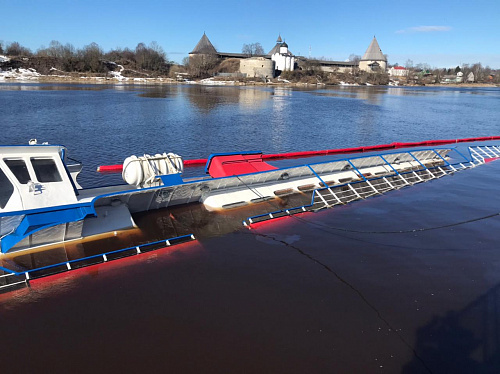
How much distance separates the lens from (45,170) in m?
11.6

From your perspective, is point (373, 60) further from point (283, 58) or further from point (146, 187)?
point (146, 187)

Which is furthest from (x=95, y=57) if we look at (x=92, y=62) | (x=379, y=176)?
(x=379, y=176)

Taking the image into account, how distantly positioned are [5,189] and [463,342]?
14393 mm

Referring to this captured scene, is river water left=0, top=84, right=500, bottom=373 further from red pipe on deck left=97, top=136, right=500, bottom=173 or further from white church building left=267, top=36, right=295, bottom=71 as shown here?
white church building left=267, top=36, right=295, bottom=71

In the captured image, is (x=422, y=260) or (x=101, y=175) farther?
(x=101, y=175)

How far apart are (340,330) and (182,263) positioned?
5.56m

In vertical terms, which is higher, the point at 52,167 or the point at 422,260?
the point at 52,167

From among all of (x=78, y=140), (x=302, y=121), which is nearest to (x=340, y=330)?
(x=78, y=140)

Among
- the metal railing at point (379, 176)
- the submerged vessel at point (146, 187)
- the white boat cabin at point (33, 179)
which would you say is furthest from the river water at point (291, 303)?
the white boat cabin at point (33, 179)

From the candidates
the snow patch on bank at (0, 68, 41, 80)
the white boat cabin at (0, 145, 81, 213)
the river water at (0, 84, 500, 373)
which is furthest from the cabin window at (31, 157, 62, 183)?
the snow patch on bank at (0, 68, 41, 80)

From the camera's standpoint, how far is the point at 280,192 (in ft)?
59.3

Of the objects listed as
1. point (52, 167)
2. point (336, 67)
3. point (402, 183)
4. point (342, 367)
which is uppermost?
point (336, 67)

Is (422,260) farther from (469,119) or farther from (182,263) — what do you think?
(469,119)

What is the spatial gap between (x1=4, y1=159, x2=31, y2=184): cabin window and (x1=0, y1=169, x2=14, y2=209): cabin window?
1.24 ft
